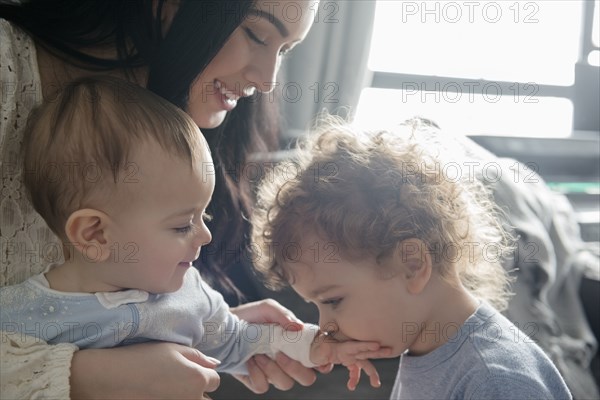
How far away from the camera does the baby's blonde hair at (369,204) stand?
1052mm

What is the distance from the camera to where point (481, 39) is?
128 inches

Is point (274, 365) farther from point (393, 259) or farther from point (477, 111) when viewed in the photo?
point (477, 111)

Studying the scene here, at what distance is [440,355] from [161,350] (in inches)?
16.6

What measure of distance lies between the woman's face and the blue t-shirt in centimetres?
52

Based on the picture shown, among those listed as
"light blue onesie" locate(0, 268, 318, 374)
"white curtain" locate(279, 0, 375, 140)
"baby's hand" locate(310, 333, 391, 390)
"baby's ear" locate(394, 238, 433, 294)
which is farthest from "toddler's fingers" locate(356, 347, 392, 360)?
"white curtain" locate(279, 0, 375, 140)

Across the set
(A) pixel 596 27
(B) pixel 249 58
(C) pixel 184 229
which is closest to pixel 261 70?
(B) pixel 249 58

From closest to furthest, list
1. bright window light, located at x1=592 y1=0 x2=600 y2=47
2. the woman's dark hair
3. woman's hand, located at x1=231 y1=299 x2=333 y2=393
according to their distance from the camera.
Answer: the woman's dark hair
woman's hand, located at x1=231 y1=299 x2=333 y2=393
bright window light, located at x1=592 y1=0 x2=600 y2=47

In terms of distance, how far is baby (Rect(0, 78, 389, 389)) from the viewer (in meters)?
0.88

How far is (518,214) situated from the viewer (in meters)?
1.71

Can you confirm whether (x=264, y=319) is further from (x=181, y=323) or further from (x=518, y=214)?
(x=518, y=214)

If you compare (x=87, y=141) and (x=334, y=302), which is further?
(x=334, y=302)

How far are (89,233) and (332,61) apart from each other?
212cm

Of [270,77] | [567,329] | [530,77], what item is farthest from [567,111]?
[270,77]

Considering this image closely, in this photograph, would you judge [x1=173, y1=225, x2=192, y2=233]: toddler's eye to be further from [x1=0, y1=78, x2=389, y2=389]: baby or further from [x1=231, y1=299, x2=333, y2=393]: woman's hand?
[x1=231, y1=299, x2=333, y2=393]: woman's hand
